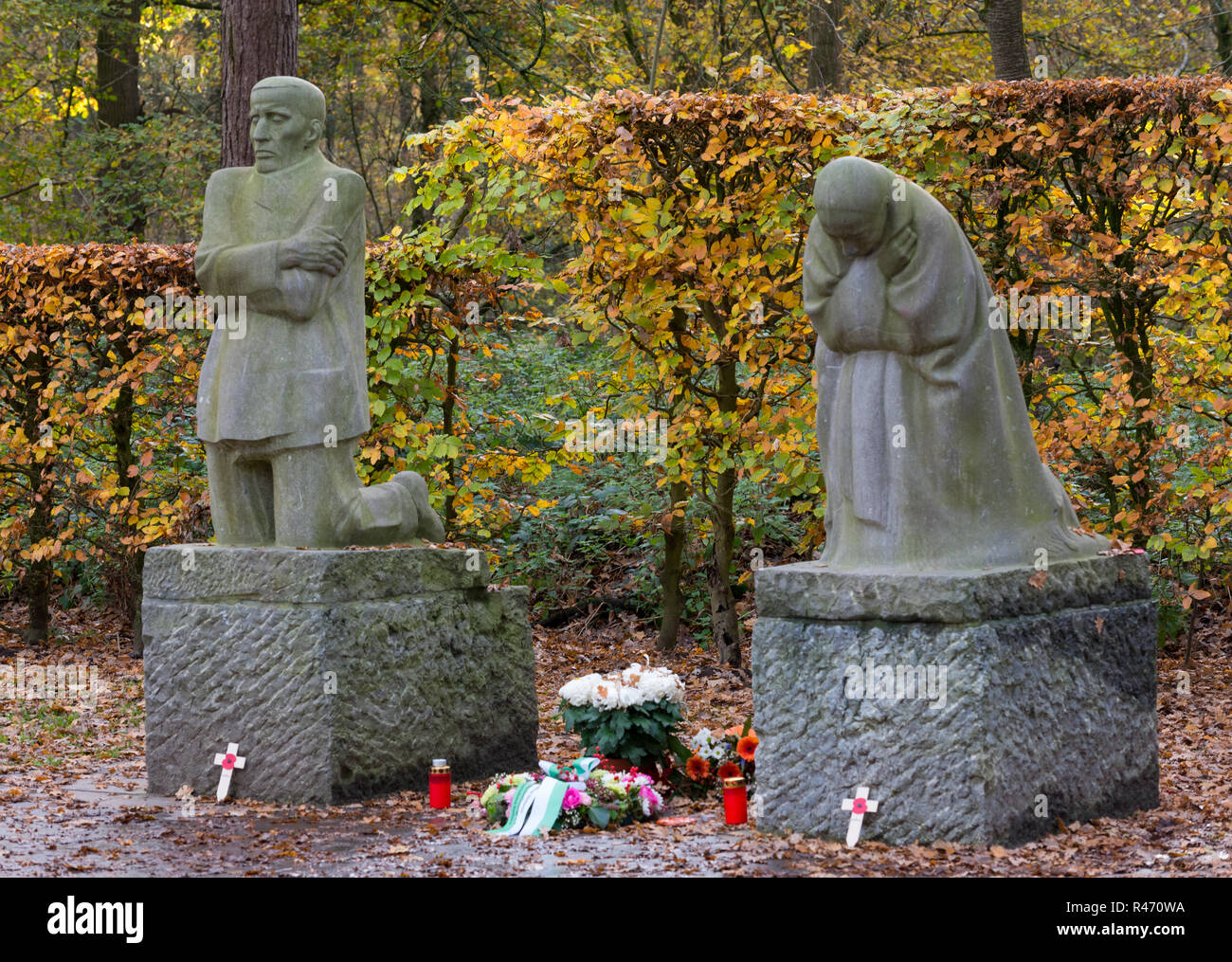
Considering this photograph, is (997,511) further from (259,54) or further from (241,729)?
(259,54)

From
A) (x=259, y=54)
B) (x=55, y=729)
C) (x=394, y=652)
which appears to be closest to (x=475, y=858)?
(x=394, y=652)

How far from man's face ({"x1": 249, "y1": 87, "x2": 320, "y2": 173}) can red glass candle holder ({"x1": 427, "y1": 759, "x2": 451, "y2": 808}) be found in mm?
2497

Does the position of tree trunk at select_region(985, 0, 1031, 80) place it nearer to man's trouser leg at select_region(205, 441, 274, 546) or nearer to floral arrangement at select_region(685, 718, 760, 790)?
floral arrangement at select_region(685, 718, 760, 790)

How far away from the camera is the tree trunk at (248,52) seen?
911cm

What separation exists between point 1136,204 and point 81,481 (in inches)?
262

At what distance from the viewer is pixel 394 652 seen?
19.4 ft

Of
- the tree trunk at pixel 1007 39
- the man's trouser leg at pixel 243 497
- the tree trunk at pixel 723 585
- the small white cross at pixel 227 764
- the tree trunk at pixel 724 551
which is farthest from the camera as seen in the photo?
the tree trunk at pixel 1007 39

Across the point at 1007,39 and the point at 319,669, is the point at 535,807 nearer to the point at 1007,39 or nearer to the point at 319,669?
the point at 319,669

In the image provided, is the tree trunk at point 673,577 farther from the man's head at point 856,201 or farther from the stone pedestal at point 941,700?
the man's head at point 856,201

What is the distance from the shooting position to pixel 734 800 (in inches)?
209

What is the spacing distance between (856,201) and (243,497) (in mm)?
A: 2832

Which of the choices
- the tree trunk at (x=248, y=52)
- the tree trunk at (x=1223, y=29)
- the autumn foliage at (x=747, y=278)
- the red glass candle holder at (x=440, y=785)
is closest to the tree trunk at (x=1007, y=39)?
the tree trunk at (x=1223, y=29)

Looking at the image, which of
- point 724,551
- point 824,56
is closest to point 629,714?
point 724,551

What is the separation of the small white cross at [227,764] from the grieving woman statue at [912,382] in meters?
2.51
